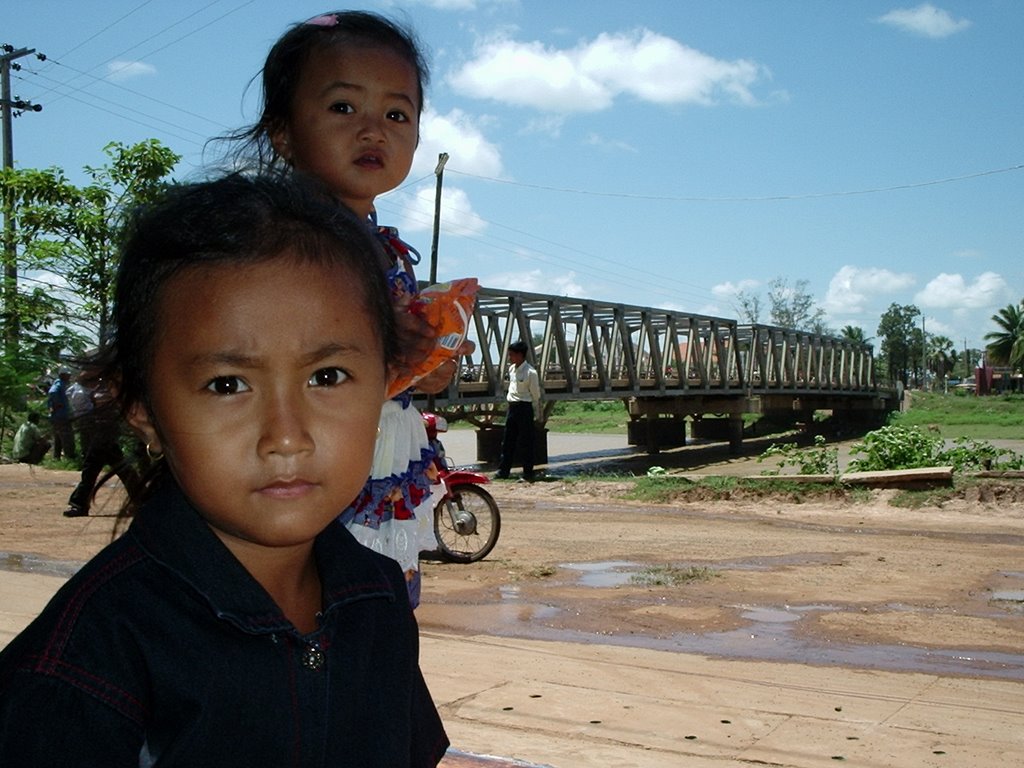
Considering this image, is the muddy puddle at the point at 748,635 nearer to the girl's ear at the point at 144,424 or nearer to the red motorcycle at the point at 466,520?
the red motorcycle at the point at 466,520

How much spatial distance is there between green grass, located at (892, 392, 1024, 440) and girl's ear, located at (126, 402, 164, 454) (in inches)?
1050

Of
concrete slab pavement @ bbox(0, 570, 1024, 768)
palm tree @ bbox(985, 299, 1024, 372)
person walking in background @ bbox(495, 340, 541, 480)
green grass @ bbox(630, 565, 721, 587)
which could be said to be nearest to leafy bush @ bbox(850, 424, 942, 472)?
person walking in background @ bbox(495, 340, 541, 480)

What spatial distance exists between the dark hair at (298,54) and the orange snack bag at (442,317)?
18.1 inches

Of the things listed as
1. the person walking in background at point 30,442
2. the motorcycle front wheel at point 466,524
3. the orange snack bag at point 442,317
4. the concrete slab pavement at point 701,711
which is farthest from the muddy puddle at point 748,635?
the person walking in background at point 30,442

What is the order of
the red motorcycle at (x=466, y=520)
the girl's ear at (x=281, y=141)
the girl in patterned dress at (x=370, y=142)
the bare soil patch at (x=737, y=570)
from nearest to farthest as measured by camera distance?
the girl in patterned dress at (x=370, y=142) < the girl's ear at (x=281, y=141) < the bare soil patch at (x=737, y=570) < the red motorcycle at (x=466, y=520)

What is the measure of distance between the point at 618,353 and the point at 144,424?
953 inches

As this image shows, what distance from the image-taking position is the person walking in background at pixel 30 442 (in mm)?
16297

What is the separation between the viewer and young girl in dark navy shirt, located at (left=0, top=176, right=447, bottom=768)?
130 centimetres

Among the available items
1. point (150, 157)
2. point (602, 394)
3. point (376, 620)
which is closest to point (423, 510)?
point (376, 620)

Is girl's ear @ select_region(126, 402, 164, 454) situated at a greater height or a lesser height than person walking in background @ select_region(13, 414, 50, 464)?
greater

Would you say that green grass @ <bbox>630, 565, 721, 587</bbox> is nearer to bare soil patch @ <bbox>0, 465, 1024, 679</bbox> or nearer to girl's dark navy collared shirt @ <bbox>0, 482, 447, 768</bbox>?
bare soil patch @ <bbox>0, 465, 1024, 679</bbox>

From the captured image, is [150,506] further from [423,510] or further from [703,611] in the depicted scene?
[703,611]

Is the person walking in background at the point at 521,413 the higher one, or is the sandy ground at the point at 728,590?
the person walking in background at the point at 521,413

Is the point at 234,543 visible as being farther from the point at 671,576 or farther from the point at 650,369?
the point at 650,369
